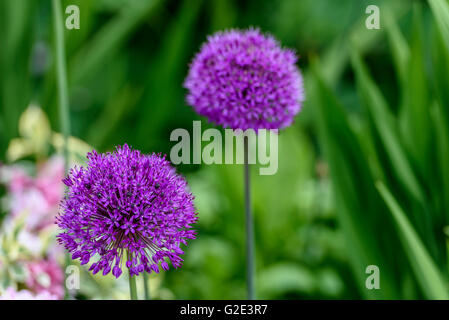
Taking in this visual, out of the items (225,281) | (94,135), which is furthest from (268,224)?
(94,135)

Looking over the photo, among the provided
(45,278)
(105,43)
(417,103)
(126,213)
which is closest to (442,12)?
(417,103)

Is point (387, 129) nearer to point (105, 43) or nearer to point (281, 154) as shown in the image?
point (281, 154)

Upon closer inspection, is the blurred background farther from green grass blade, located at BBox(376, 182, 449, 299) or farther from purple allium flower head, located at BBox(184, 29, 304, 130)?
purple allium flower head, located at BBox(184, 29, 304, 130)

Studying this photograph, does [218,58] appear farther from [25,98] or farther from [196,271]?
[25,98]

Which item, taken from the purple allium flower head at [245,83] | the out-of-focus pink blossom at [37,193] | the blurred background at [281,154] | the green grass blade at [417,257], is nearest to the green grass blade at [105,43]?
the blurred background at [281,154]

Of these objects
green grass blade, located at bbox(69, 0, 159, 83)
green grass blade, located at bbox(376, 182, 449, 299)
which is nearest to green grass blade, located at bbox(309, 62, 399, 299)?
green grass blade, located at bbox(376, 182, 449, 299)

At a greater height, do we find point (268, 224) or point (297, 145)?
point (297, 145)

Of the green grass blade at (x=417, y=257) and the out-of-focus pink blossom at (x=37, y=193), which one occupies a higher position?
the out-of-focus pink blossom at (x=37, y=193)

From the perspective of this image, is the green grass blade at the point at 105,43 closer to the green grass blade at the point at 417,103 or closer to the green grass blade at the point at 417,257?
the green grass blade at the point at 417,103
